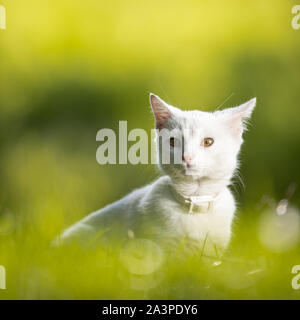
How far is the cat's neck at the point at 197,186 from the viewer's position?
2.10 meters

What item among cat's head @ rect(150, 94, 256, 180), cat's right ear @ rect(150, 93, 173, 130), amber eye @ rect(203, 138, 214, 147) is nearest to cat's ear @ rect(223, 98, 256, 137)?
cat's head @ rect(150, 94, 256, 180)

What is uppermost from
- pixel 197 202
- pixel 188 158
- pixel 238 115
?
pixel 238 115

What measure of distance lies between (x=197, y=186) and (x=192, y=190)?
1.0 inches

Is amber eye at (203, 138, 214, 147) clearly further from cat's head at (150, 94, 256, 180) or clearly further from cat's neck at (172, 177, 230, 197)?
cat's neck at (172, 177, 230, 197)

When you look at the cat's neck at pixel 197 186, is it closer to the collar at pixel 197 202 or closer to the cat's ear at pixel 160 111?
the collar at pixel 197 202

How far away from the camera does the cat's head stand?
6.61ft

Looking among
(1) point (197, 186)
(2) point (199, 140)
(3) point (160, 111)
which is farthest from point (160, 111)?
(1) point (197, 186)

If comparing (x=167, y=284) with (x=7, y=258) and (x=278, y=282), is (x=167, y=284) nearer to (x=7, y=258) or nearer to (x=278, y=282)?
(x=278, y=282)

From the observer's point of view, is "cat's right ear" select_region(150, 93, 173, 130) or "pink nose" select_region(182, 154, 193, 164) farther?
"cat's right ear" select_region(150, 93, 173, 130)

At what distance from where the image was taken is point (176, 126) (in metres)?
2.09

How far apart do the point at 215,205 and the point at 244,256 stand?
0.85ft

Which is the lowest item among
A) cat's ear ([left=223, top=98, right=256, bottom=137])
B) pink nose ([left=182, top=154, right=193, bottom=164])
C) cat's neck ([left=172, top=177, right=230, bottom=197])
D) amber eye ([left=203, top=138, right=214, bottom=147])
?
cat's neck ([left=172, top=177, right=230, bottom=197])

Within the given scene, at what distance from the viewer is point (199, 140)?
6.63 feet

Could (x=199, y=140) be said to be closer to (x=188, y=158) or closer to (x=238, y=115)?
(x=188, y=158)
